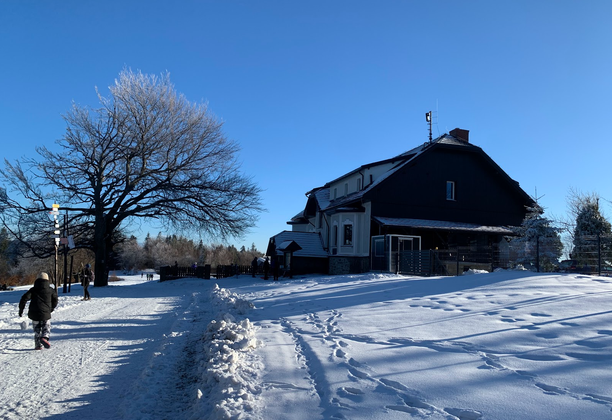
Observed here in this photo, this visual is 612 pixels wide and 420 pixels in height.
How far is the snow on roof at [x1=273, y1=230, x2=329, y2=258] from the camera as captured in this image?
3434 cm

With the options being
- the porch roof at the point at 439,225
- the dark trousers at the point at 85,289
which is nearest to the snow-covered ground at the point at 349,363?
the dark trousers at the point at 85,289

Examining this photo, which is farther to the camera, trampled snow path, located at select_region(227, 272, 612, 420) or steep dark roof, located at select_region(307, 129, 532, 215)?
steep dark roof, located at select_region(307, 129, 532, 215)

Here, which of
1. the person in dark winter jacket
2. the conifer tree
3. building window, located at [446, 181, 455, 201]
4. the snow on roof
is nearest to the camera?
the person in dark winter jacket

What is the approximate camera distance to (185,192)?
2870 cm

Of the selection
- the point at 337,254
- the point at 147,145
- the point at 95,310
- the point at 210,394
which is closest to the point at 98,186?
the point at 147,145

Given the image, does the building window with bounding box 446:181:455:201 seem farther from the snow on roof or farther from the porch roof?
the snow on roof

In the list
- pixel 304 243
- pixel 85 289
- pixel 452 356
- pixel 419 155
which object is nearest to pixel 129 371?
pixel 452 356

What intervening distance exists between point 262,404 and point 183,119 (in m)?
25.7

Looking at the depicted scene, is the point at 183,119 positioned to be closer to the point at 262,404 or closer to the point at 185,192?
the point at 185,192

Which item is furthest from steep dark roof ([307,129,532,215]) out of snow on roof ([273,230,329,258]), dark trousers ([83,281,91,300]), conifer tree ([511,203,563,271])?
dark trousers ([83,281,91,300])

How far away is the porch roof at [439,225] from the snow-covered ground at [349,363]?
52.9 ft

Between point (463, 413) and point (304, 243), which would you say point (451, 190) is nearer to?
point (304, 243)

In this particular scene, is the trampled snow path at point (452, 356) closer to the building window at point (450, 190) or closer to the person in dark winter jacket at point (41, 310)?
the person in dark winter jacket at point (41, 310)

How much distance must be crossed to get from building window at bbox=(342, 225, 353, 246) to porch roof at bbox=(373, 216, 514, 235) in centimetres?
286
